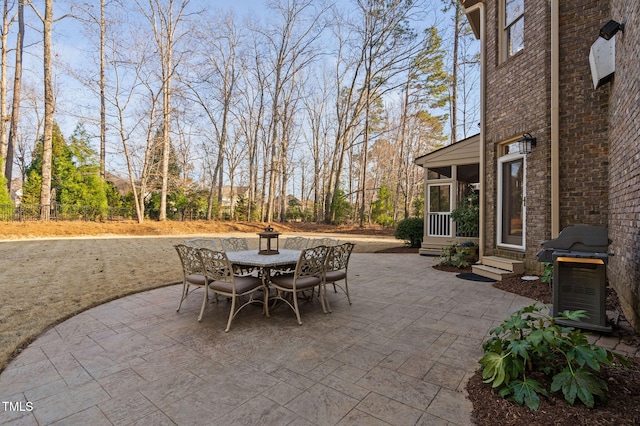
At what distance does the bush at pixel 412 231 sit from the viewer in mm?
10086

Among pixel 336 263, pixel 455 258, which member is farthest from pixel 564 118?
pixel 336 263

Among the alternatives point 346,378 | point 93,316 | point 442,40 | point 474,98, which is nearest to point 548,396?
point 346,378

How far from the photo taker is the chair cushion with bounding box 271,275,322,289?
3.26m

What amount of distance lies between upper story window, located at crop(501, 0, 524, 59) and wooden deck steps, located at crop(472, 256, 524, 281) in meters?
3.95

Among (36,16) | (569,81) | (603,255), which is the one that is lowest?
(603,255)

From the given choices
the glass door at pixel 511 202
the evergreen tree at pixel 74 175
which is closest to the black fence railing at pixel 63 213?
the evergreen tree at pixel 74 175

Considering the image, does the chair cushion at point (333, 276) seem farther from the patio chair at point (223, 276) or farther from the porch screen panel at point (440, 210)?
the porch screen panel at point (440, 210)

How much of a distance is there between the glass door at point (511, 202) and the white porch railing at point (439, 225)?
106 inches

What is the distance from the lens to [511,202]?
5.82 metres

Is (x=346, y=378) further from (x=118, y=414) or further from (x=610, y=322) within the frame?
(x=610, y=322)

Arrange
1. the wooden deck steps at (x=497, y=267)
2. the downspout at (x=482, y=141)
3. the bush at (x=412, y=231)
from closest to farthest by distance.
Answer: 1. the wooden deck steps at (x=497, y=267)
2. the downspout at (x=482, y=141)
3. the bush at (x=412, y=231)

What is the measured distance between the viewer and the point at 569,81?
14.9 ft

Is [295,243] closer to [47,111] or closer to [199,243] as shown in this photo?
[199,243]

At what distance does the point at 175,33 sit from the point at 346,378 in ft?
62.6
